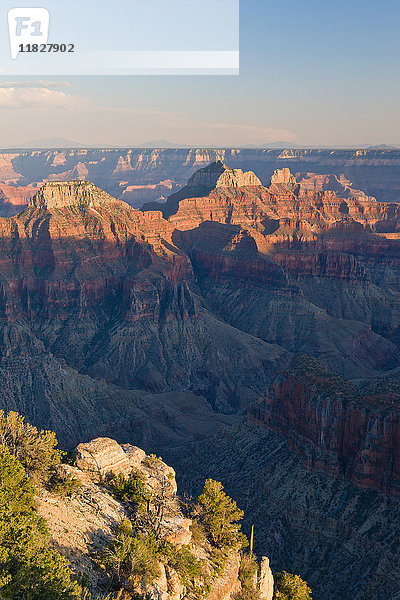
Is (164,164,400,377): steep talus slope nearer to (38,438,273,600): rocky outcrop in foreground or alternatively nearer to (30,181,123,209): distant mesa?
(30,181,123,209): distant mesa

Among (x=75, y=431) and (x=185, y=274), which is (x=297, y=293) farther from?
(x=75, y=431)

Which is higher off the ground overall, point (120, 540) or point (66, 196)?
point (66, 196)

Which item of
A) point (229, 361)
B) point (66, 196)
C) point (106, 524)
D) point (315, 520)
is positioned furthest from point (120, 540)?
point (66, 196)

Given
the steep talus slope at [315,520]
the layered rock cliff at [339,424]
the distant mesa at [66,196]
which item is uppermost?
the distant mesa at [66,196]

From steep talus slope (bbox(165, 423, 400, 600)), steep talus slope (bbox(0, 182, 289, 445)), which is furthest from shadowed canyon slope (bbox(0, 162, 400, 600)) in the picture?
steep talus slope (bbox(0, 182, 289, 445))

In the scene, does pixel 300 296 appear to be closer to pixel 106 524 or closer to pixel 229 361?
pixel 229 361

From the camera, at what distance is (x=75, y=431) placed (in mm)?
99000

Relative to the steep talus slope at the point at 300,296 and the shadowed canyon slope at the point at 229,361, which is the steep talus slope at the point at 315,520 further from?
the steep talus slope at the point at 300,296

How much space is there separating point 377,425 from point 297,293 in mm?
110737

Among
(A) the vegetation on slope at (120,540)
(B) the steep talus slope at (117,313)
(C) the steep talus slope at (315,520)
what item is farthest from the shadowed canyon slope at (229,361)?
(A) the vegetation on slope at (120,540)

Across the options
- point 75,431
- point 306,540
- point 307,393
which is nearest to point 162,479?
point 306,540


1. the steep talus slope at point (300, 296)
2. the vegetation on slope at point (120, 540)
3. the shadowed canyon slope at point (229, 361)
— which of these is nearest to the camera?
the vegetation on slope at point (120, 540)

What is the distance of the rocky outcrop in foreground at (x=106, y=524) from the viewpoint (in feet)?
97.7

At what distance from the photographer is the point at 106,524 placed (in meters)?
33.9
